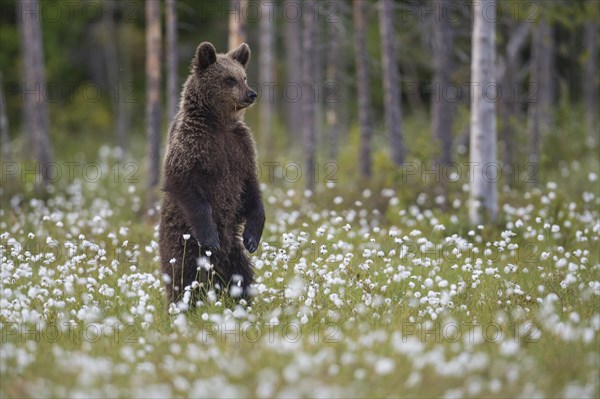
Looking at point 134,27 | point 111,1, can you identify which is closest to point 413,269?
point 111,1

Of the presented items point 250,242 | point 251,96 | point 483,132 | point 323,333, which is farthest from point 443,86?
point 323,333

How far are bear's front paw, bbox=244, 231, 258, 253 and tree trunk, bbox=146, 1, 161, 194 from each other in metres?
7.74

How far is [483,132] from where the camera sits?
11.0 metres

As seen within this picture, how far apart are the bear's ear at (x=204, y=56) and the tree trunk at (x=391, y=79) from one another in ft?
24.0

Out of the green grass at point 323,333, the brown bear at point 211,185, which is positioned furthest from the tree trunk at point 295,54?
the brown bear at point 211,185

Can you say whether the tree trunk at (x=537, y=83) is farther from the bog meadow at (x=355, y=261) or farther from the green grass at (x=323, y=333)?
the green grass at (x=323, y=333)

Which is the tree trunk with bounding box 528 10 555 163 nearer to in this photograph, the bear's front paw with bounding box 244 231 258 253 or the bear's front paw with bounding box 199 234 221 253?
the bear's front paw with bounding box 244 231 258 253

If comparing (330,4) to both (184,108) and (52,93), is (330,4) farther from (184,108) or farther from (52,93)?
(52,93)

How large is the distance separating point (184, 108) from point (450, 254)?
155 inches

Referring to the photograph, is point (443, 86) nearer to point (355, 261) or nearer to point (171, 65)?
point (171, 65)

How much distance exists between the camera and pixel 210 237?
280 inches

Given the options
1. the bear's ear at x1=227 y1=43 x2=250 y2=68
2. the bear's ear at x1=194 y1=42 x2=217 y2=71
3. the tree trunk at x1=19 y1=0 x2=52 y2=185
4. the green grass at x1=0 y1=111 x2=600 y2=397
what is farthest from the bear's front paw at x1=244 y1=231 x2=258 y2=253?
the tree trunk at x1=19 y1=0 x2=52 y2=185

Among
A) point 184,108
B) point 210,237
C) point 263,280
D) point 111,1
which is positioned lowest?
point 263,280

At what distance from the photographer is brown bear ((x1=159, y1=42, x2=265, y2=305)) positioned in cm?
720
